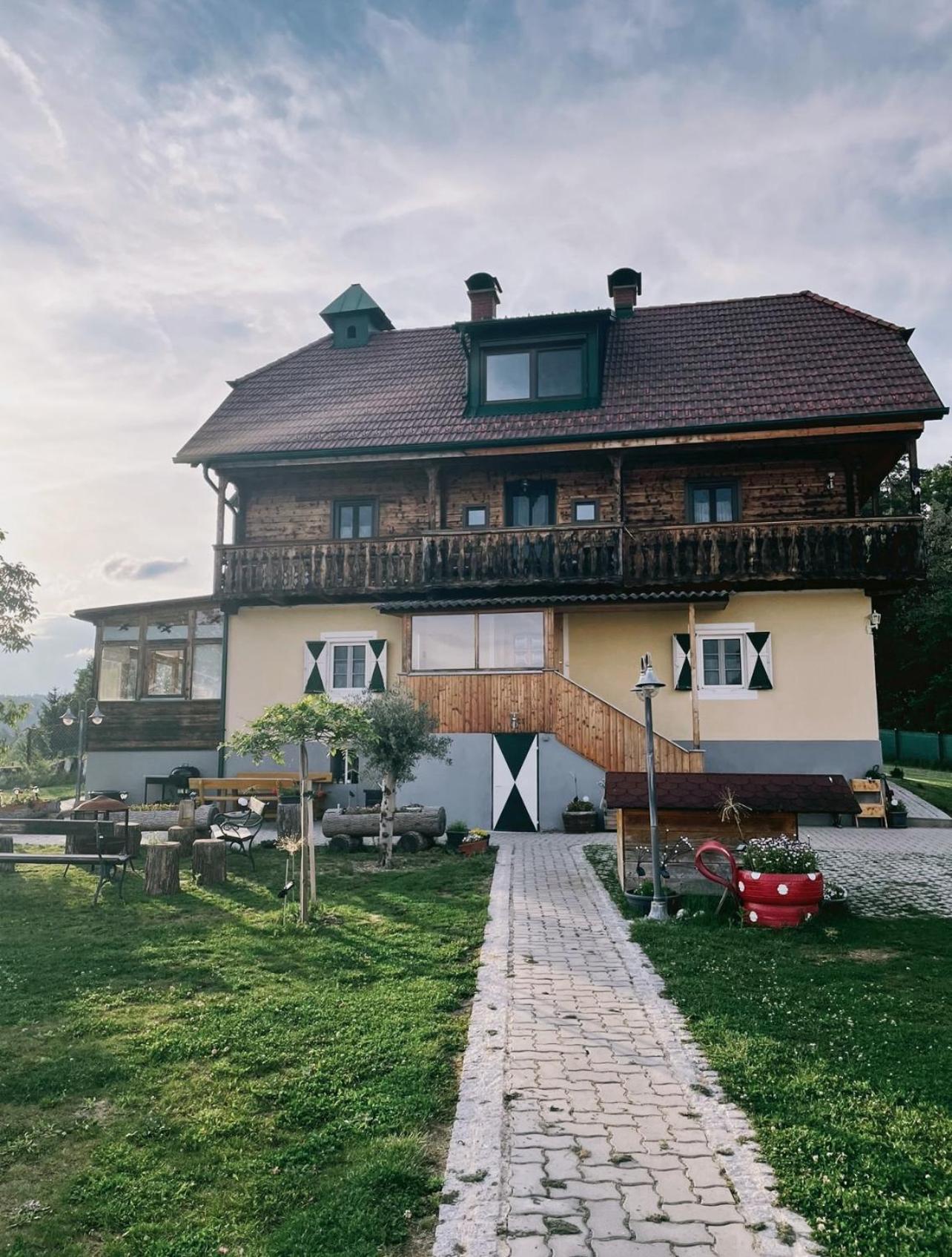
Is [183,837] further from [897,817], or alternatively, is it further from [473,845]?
[897,817]

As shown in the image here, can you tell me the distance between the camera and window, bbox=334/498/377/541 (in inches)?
810

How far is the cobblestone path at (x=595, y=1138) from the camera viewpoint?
3.39 metres

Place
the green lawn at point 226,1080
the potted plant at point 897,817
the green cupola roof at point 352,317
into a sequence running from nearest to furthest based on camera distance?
1. the green lawn at point 226,1080
2. the potted plant at point 897,817
3. the green cupola roof at point 352,317

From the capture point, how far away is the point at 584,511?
19516mm

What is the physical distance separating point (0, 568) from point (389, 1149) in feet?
86.6

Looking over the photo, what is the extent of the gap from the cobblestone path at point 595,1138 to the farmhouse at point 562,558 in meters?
10.1

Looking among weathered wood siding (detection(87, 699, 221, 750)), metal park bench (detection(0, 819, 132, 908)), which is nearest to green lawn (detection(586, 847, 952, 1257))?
metal park bench (detection(0, 819, 132, 908))

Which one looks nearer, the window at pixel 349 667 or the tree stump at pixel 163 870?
the tree stump at pixel 163 870

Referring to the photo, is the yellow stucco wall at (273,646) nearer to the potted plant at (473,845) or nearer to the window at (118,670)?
the window at (118,670)

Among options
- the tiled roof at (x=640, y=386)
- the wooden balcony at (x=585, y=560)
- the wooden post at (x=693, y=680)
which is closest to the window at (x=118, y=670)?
the wooden balcony at (x=585, y=560)

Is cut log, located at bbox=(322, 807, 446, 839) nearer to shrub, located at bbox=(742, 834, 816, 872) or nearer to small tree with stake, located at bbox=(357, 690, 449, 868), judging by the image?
small tree with stake, located at bbox=(357, 690, 449, 868)

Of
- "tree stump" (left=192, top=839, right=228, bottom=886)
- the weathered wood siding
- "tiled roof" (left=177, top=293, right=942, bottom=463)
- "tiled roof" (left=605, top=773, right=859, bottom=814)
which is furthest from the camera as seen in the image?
the weathered wood siding

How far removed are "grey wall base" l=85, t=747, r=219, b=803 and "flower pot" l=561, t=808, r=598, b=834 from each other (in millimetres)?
8447

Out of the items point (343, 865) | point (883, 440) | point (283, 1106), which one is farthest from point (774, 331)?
point (283, 1106)
